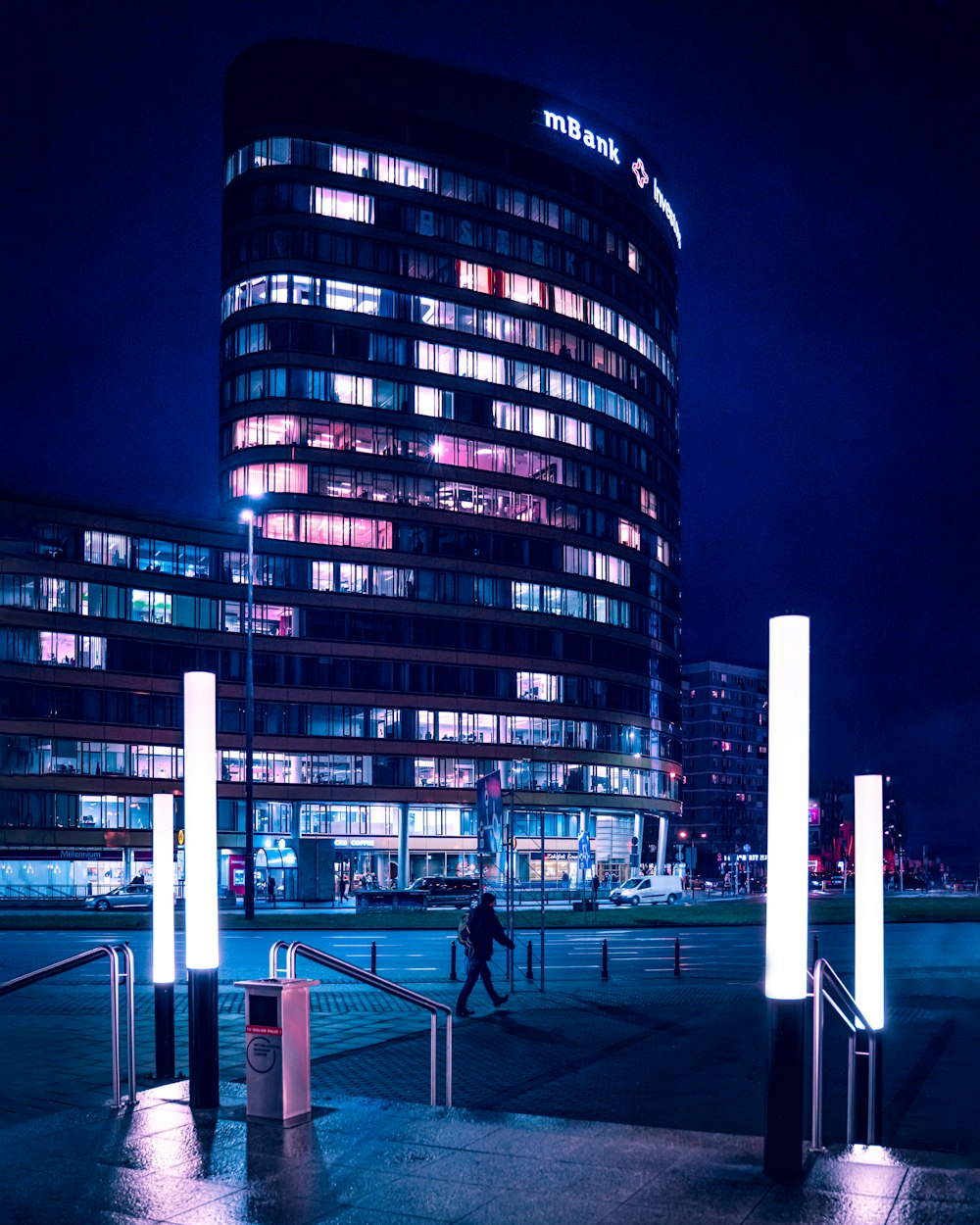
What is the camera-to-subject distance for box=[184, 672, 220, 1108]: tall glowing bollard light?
30.2 feet

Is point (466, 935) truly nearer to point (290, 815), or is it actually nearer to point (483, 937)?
point (483, 937)

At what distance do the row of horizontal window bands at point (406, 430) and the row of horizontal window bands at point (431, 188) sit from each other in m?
11.4

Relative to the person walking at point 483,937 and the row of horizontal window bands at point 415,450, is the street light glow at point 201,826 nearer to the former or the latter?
the person walking at point 483,937

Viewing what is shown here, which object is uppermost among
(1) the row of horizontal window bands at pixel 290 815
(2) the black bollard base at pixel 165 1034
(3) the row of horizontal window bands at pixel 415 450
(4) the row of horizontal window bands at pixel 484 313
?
(4) the row of horizontal window bands at pixel 484 313

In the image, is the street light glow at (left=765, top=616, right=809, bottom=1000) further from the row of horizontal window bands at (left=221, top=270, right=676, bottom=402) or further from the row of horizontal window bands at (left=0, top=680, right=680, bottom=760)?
the row of horizontal window bands at (left=221, top=270, right=676, bottom=402)

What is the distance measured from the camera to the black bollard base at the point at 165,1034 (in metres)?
10.6

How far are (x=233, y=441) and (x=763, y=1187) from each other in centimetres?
8617

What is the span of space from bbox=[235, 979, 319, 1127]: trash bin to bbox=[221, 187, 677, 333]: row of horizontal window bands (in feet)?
275

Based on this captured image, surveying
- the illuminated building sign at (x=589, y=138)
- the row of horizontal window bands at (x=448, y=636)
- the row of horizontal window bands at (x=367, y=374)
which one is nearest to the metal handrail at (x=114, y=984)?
the row of horizontal window bands at (x=448, y=636)

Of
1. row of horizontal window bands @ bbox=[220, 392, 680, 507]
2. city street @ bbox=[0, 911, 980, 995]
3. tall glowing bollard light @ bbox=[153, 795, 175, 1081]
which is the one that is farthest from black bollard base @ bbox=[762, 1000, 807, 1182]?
row of horizontal window bands @ bbox=[220, 392, 680, 507]

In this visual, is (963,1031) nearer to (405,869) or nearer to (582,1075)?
(582,1075)

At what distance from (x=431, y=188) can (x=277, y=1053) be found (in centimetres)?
9191

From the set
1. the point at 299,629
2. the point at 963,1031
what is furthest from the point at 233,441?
the point at 963,1031

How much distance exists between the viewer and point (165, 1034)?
35.8 feet
